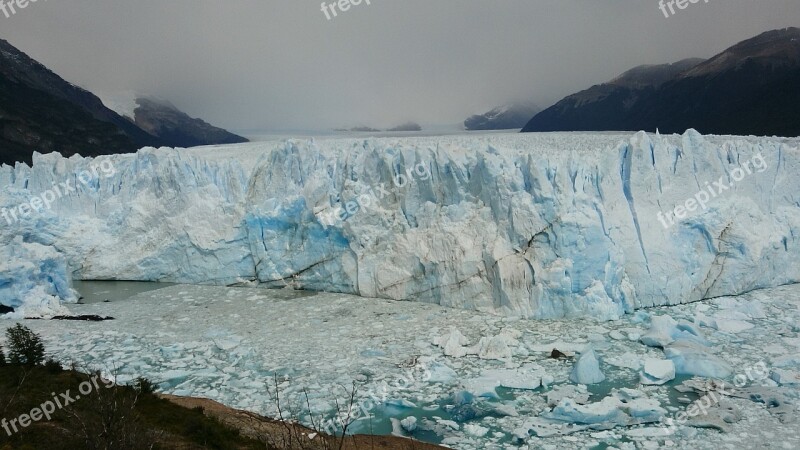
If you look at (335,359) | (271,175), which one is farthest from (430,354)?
(271,175)

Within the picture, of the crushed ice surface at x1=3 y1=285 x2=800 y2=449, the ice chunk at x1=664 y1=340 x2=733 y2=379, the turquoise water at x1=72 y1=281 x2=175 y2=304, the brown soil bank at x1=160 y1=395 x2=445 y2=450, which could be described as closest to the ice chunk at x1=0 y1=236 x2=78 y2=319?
the turquoise water at x1=72 y1=281 x2=175 y2=304

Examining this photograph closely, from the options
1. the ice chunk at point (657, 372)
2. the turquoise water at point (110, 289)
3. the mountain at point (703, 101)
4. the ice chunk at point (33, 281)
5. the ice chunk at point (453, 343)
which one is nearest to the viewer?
the ice chunk at point (657, 372)

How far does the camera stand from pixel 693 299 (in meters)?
10.5

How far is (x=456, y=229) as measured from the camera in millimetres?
11273

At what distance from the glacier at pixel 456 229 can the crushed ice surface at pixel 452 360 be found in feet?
2.22

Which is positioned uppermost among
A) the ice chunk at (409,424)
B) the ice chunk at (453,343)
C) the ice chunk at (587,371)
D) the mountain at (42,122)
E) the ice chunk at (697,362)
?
the mountain at (42,122)

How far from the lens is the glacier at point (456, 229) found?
1035cm

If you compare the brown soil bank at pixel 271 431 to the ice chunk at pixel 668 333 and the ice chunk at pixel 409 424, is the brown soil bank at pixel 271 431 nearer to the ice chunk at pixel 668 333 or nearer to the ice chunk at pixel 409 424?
the ice chunk at pixel 409 424

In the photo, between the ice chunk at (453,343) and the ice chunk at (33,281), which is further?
the ice chunk at (33,281)

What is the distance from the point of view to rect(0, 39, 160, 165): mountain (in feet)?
119

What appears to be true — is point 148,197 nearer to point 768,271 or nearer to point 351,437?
point 351,437

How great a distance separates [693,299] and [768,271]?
1952 millimetres

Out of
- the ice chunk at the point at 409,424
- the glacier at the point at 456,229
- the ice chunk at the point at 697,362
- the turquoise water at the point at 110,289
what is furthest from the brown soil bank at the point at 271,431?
the turquoise water at the point at 110,289

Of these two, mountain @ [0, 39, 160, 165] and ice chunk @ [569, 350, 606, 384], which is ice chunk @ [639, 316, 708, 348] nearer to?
ice chunk @ [569, 350, 606, 384]
